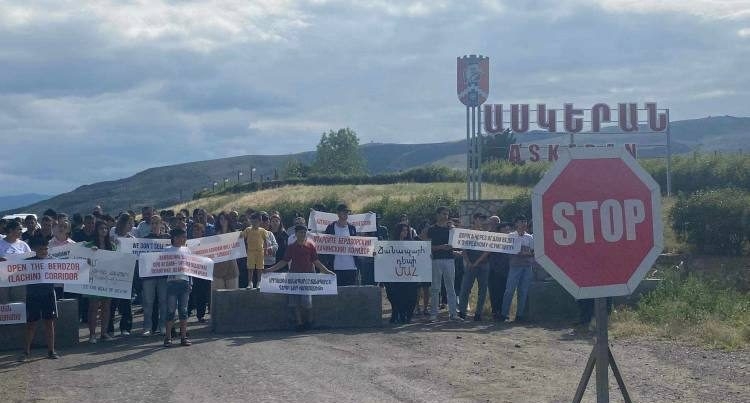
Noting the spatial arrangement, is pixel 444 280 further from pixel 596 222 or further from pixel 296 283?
pixel 596 222

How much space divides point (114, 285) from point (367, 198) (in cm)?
3486

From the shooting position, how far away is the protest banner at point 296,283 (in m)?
15.0

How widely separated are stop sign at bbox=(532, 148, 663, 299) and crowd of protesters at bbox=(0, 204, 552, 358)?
9556 millimetres

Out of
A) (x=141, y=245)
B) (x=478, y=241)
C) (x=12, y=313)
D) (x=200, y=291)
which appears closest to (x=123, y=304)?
(x=141, y=245)

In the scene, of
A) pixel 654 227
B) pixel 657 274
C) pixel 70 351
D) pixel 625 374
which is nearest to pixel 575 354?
pixel 625 374

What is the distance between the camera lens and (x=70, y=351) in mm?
13445

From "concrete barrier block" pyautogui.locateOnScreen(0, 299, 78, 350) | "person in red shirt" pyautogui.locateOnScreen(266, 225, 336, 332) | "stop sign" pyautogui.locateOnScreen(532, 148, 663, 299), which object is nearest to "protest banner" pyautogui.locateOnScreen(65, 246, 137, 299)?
"concrete barrier block" pyautogui.locateOnScreen(0, 299, 78, 350)

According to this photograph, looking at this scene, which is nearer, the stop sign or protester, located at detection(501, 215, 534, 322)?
the stop sign

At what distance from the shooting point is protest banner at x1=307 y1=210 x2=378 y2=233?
19203 mm

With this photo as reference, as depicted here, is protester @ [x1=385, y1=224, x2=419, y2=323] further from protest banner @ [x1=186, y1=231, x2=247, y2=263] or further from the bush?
the bush

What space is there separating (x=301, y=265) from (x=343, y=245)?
1.69 metres

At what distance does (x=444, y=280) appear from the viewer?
16.6 metres

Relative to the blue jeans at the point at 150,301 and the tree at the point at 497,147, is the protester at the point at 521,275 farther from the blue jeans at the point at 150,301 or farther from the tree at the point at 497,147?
the tree at the point at 497,147

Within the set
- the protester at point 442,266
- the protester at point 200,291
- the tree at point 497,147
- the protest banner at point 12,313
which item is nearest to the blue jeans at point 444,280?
the protester at point 442,266
